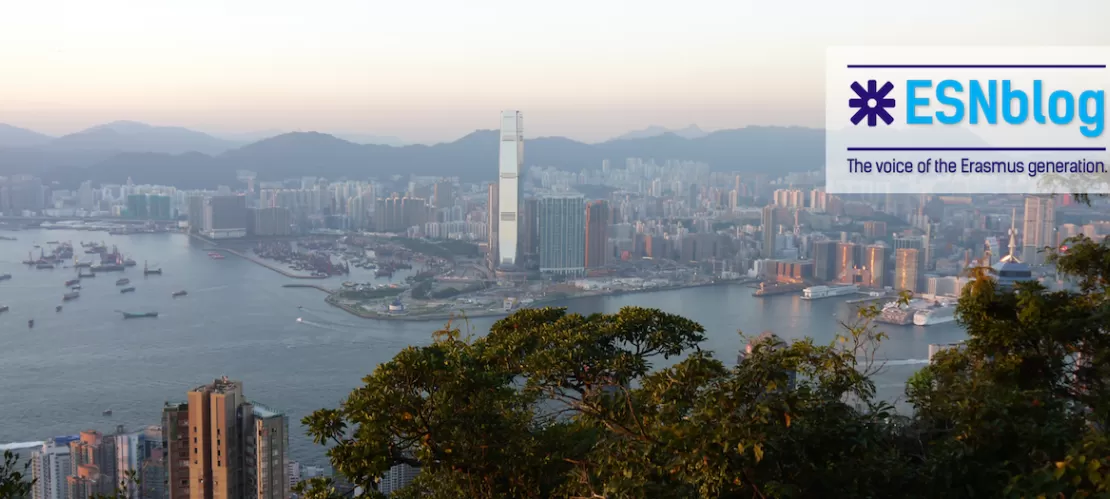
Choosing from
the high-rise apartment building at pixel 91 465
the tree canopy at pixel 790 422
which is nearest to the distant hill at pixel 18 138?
the high-rise apartment building at pixel 91 465

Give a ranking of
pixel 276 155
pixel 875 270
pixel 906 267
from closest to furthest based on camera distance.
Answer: pixel 906 267 < pixel 875 270 < pixel 276 155

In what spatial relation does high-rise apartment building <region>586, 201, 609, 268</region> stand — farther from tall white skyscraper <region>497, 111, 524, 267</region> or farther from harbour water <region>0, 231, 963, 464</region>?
harbour water <region>0, 231, 963, 464</region>

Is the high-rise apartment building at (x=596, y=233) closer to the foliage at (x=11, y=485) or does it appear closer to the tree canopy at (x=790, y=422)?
the tree canopy at (x=790, y=422)

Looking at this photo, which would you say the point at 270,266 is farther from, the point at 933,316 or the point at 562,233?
the point at 933,316

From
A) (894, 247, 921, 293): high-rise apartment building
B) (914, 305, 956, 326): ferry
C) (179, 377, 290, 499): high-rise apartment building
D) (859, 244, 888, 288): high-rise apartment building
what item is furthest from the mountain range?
(179, 377, 290, 499): high-rise apartment building

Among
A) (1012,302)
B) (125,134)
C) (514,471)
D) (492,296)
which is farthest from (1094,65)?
(125,134)

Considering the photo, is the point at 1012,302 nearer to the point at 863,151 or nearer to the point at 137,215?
the point at 863,151

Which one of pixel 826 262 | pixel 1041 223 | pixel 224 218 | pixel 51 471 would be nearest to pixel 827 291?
pixel 826 262
